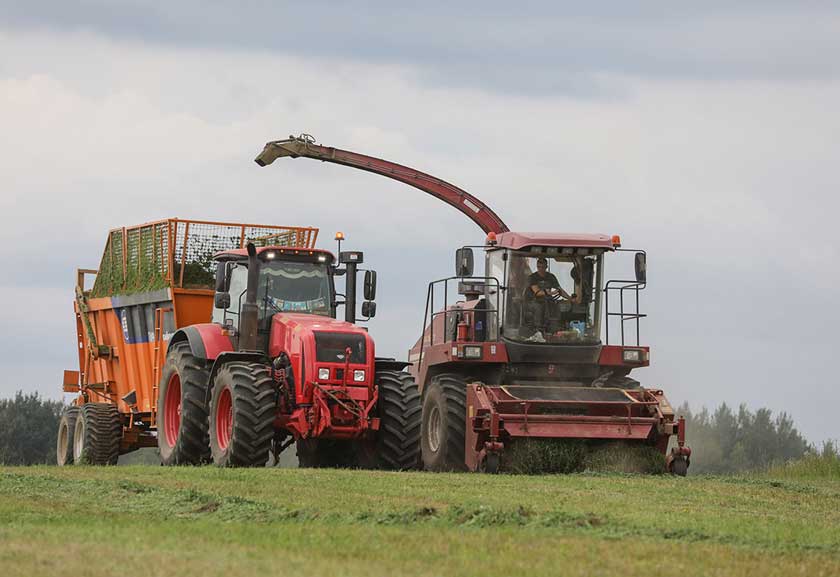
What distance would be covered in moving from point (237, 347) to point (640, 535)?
375 inches

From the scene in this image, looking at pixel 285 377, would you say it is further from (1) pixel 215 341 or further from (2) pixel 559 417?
(2) pixel 559 417

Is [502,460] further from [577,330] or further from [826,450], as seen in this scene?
[826,450]

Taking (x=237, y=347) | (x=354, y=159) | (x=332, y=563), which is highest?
(x=354, y=159)

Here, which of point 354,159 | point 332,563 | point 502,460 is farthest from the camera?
point 354,159

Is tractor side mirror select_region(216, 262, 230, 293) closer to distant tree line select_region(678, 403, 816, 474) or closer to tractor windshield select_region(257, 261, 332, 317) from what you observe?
tractor windshield select_region(257, 261, 332, 317)

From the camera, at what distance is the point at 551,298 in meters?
20.8

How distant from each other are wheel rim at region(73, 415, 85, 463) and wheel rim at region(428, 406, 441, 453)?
7025 millimetres

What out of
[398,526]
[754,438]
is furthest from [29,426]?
[398,526]

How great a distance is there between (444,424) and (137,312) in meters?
6.75

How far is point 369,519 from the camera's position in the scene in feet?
39.6

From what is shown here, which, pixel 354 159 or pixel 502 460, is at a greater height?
pixel 354 159

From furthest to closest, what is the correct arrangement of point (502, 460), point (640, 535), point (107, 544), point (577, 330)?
1. point (577, 330)
2. point (502, 460)
3. point (640, 535)
4. point (107, 544)

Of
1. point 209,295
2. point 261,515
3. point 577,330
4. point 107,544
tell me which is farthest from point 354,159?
point 107,544

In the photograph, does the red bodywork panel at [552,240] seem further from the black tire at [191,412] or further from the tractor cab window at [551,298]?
the black tire at [191,412]
